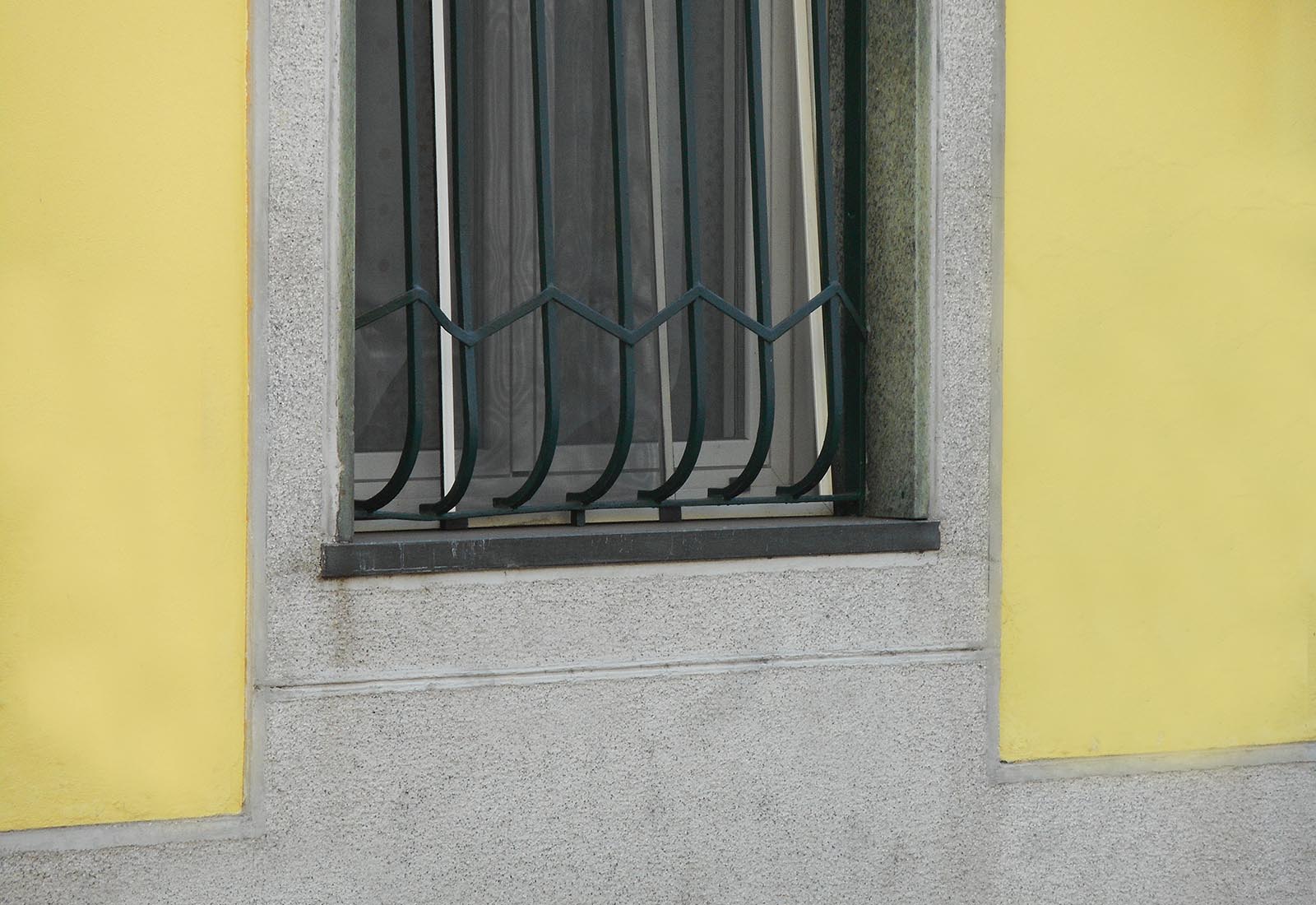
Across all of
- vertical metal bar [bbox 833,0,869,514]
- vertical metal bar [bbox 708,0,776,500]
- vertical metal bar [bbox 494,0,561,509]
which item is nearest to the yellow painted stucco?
vertical metal bar [bbox 833,0,869,514]

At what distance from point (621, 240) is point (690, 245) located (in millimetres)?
174

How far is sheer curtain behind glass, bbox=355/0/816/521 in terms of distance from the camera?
3141mm

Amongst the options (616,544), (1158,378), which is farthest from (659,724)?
(1158,378)

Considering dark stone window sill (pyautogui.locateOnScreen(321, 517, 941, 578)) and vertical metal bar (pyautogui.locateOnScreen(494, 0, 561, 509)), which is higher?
vertical metal bar (pyautogui.locateOnScreen(494, 0, 561, 509))

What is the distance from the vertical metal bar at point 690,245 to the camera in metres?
3.18

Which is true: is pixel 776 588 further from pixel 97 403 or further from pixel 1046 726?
pixel 97 403

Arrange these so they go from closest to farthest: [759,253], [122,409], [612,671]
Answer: [122,409], [612,671], [759,253]

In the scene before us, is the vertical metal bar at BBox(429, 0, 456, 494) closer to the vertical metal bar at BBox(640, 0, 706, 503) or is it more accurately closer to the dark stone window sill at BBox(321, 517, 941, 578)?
the dark stone window sill at BBox(321, 517, 941, 578)

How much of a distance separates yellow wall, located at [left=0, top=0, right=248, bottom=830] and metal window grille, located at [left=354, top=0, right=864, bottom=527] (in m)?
0.40

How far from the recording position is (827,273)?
3311mm

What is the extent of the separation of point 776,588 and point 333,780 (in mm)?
1089

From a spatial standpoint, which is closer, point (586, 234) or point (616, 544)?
point (616, 544)

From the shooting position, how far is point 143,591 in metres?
2.68

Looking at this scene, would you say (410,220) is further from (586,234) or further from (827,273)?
(827,273)
